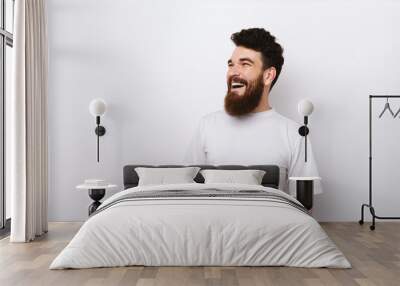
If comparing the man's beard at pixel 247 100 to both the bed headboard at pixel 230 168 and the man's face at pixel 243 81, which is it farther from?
the bed headboard at pixel 230 168

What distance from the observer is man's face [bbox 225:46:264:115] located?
7383 millimetres

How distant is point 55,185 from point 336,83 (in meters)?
3.80

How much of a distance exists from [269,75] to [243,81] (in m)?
0.34

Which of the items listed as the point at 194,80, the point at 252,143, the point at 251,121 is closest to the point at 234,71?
the point at 194,80

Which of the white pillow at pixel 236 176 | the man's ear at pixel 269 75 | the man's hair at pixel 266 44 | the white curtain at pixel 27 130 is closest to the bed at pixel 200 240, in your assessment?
the white curtain at pixel 27 130

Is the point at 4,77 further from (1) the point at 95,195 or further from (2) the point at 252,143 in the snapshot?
(2) the point at 252,143

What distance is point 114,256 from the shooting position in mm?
4566

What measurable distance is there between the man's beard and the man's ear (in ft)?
0.17

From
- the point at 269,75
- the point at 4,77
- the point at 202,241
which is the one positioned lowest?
the point at 202,241

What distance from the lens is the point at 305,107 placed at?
281 inches

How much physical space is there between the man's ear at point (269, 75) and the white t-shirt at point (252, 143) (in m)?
0.37

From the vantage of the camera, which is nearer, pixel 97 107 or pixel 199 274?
pixel 199 274

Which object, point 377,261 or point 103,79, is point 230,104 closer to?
point 103,79

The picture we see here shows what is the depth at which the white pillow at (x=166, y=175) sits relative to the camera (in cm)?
664
